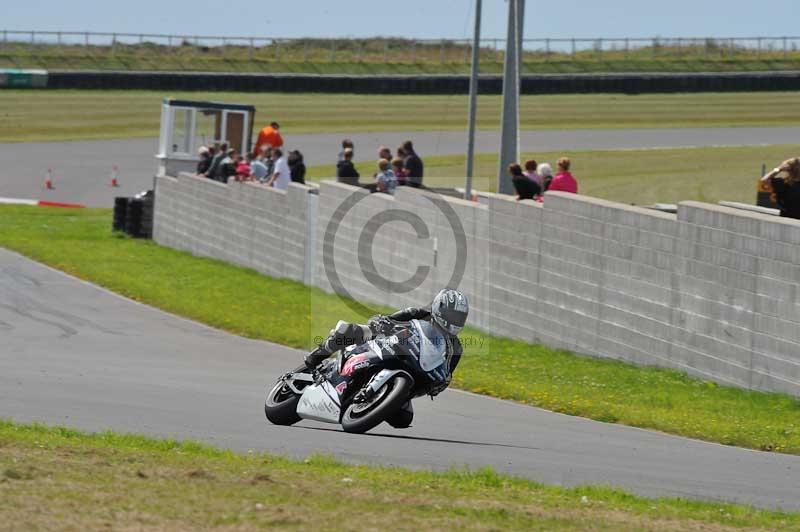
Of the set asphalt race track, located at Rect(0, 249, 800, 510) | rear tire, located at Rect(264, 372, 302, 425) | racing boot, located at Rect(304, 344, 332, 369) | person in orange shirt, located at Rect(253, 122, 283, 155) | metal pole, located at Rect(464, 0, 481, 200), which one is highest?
metal pole, located at Rect(464, 0, 481, 200)

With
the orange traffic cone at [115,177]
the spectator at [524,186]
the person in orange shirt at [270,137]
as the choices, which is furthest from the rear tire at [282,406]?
the orange traffic cone at [115,177]

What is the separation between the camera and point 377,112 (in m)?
61.5

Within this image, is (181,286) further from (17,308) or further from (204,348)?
(204,348)

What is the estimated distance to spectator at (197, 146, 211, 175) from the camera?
33.1 m


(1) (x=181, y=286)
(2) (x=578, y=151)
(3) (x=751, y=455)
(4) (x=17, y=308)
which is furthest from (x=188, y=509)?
(2) (x=578, y=151)

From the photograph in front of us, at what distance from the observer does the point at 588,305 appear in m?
18.8

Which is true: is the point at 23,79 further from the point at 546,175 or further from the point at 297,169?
the point at 546,175

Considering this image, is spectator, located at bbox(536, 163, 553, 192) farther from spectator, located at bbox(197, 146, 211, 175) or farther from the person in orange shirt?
spectator, located at bbox(197, 146, 211, 175)

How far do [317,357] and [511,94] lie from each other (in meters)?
12.9

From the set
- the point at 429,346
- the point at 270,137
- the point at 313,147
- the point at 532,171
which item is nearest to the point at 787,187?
the point at 429,346

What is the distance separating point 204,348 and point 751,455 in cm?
871

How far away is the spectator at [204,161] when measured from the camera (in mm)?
33094

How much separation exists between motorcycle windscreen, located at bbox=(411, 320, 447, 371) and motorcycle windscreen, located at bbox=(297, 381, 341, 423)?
0.92 m

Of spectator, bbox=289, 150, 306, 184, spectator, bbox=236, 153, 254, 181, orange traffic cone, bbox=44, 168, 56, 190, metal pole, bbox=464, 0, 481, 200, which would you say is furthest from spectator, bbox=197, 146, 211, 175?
orange traffic cone, bbox=44, 168, 56, 190
